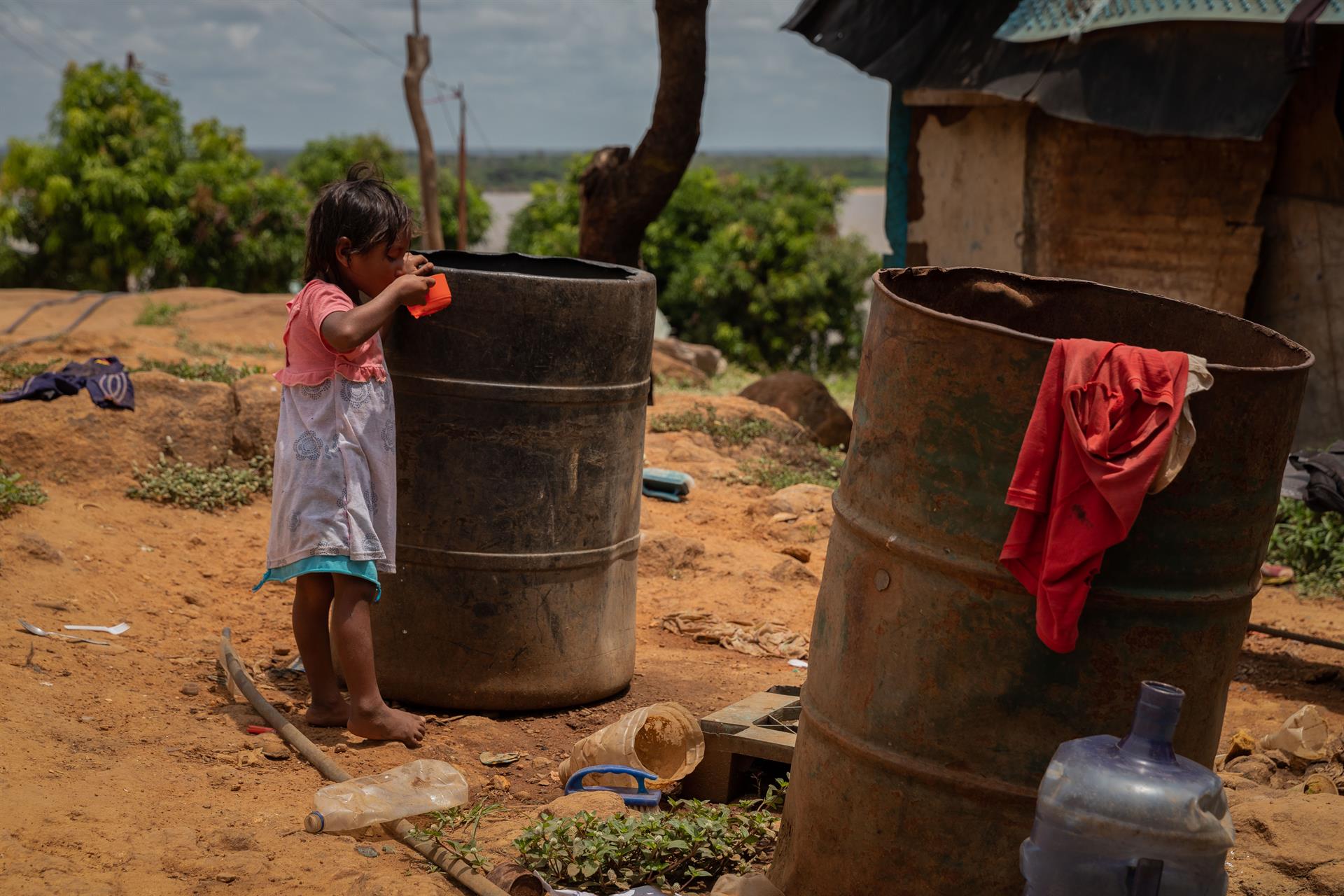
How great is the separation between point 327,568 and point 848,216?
6929 centimetres

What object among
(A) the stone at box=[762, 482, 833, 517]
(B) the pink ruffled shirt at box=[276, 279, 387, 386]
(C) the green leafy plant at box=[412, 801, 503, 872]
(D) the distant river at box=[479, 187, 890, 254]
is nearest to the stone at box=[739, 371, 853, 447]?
(A) the stone at box=[762, 482, 833, 517]

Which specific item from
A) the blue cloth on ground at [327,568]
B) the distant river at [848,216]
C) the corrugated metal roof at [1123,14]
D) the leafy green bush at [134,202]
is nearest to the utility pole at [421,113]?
the leafy green bush at [134,202]

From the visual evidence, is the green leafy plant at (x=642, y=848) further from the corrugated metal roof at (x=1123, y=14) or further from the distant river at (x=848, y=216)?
the distant river at (x=848, y=216)

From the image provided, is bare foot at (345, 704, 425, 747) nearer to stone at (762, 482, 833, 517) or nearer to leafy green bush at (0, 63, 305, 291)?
stone at (762, 482, 833, 517)

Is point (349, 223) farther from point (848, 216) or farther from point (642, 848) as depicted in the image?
→ point (848, 216)

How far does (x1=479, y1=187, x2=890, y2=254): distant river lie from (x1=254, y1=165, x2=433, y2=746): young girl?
3182 centimetres

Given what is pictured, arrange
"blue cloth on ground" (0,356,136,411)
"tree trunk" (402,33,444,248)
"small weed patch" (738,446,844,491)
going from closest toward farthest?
1. "blue cloth on ground" (0,356,136,411)
2. "small weed patch" (738,446,844,491)
3. "tree trunk" (402,33,444,248)

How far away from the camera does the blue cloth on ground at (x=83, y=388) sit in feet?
20.0

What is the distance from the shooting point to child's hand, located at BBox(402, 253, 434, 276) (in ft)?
11.6

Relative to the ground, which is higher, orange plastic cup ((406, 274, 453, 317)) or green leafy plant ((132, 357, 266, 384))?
orange plastic cup ((406, 274, 453, 317))

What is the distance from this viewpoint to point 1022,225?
26.8 ft

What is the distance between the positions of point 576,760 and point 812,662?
1.04 m

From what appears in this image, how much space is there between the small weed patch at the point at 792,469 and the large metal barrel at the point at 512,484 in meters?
3.50

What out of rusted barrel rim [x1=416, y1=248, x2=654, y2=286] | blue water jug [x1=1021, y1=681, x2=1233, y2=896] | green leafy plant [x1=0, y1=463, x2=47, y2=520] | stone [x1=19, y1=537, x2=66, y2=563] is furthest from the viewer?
green leafy plant [x1=0, y1=463, x2=47, y2=520]
